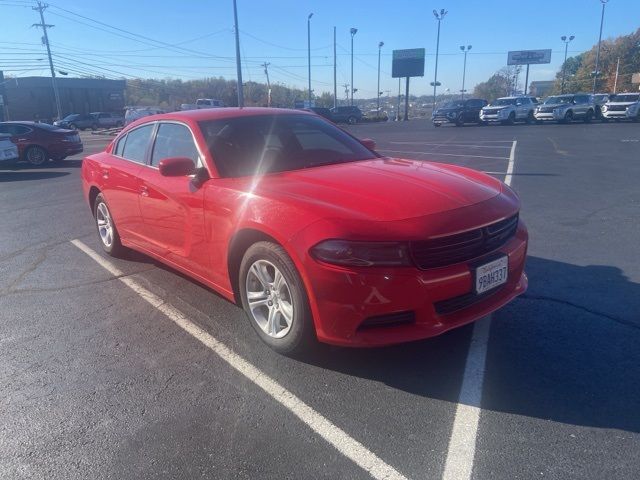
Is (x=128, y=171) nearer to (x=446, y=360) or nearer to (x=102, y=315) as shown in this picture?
(x=102, y=315)

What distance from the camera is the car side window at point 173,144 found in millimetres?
4142

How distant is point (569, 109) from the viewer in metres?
32.1

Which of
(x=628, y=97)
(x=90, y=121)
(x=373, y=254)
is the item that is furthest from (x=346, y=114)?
(x=373, y=254)

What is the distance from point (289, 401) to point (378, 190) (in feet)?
4.69

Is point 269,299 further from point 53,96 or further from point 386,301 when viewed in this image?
point 53,96

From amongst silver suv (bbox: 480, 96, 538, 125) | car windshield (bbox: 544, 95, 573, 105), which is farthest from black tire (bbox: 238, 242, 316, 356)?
car windshield (bbox: 544, 95, 573, 105)

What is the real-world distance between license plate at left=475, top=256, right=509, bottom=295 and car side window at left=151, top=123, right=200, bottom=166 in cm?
235

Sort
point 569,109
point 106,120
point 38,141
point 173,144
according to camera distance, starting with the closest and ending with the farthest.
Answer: point 173,144
point 38,141
point 569,109
point 106,120

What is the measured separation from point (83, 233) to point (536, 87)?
14588 cm

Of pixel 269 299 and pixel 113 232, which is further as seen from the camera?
pixel 113 232

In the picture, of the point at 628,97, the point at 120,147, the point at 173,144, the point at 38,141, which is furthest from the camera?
the point at 628,97

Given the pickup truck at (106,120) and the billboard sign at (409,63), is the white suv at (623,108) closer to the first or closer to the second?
the billboard sign at (409,63)

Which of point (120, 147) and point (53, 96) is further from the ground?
point (53, 96)

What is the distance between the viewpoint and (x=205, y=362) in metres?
3.36
